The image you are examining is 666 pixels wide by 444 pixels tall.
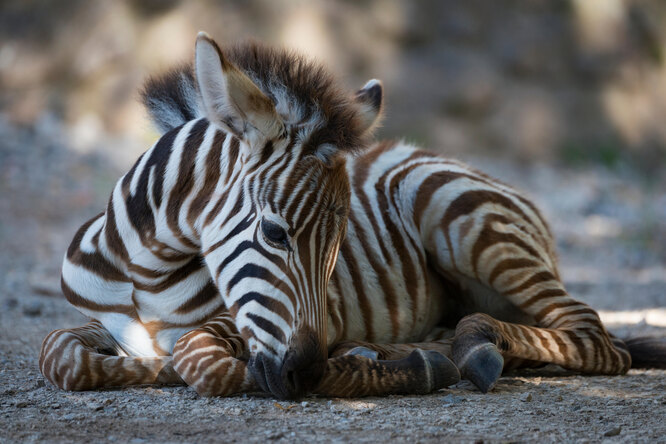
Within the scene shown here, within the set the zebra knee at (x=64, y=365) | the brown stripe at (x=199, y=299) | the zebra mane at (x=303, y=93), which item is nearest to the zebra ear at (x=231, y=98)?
the zebra mane at (x=303, y=93)

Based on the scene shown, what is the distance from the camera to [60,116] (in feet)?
41.0

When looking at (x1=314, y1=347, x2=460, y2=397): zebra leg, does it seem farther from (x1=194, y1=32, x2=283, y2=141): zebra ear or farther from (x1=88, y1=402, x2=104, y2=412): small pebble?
(x1=194, y1=32, x2=283, y2=141): zebra ear

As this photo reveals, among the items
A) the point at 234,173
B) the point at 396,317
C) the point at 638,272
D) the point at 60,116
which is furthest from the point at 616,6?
the point at 234,173

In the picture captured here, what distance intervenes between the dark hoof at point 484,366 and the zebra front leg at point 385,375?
0.13 m

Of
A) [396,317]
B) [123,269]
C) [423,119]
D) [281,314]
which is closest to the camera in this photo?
[281,314]

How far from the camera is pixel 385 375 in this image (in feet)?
11.3

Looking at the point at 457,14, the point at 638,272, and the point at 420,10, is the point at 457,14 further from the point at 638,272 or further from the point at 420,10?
the point at 638,272

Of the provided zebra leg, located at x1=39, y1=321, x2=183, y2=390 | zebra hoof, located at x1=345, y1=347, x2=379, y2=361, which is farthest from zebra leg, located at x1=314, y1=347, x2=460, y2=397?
zebra leg, located at x1=39, y1=321, x2=183, y2=390

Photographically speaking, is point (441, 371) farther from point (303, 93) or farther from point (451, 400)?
point (303, 93)

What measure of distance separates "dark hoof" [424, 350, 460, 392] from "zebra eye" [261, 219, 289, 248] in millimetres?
960

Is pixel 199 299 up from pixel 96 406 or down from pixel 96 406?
up

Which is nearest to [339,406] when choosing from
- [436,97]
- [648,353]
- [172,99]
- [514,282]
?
[514,282]

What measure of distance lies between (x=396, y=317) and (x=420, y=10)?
10.6 metres

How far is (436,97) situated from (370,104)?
1019 centimetres
